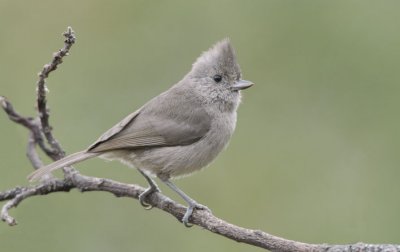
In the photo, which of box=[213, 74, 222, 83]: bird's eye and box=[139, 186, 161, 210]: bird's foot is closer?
box=[139, 186, 161, 210]: bird's foot

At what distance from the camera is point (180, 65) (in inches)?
281

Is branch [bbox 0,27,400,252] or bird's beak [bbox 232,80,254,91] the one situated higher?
bird's beak [bbox 232,80,254,91]

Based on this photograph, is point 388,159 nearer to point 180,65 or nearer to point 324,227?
point 324,227

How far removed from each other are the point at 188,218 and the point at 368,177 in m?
2.66

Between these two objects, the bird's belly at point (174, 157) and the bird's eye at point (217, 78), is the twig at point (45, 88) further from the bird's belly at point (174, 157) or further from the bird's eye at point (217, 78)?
the bird's eye at point (217, 78)

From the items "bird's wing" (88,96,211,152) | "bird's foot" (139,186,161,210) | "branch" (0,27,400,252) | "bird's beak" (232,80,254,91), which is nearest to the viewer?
"branch" (0,27,400,252)

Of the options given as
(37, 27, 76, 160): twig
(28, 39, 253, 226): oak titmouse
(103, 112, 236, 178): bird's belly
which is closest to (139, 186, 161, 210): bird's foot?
(28, 39, 253, 226): oak titmouse

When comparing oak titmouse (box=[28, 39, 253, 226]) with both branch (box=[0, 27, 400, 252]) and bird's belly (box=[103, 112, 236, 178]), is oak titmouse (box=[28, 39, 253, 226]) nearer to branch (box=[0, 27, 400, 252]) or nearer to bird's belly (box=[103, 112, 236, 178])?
bird's belly (box=[103, 112, 236, 178])

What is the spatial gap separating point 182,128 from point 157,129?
17 centimetres

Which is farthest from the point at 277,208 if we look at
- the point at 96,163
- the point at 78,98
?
the point at 78,98

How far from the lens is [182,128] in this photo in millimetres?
5207

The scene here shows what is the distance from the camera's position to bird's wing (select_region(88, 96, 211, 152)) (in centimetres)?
498

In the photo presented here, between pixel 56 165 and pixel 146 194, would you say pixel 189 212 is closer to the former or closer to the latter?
pixel 146 194

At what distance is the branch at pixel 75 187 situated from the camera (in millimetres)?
3719
